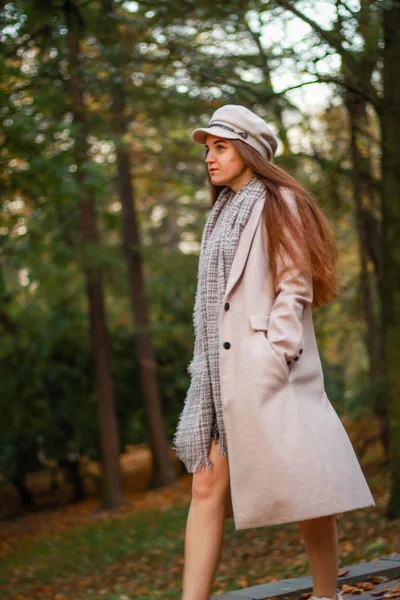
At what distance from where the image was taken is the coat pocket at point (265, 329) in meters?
3.76

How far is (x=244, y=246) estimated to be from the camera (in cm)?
397

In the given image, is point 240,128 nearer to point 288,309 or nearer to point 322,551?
point 288,309

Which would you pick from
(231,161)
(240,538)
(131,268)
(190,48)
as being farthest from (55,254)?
(231,161)

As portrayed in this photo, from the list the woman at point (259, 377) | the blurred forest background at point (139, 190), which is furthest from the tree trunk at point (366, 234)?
the woman at point (259, 377)

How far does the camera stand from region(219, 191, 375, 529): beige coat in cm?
377

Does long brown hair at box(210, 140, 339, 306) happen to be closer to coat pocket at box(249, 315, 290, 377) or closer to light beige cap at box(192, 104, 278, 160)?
light beige cap at box(192, 104, 278, 160)

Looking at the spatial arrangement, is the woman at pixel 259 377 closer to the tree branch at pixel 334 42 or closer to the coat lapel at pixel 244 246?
the coat lapel at pixel 244 246

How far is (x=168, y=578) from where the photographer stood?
8406 millimetres

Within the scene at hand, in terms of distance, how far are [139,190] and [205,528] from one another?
54.9ft

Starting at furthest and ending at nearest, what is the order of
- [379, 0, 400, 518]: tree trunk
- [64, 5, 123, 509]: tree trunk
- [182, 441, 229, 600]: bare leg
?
[64, 5, 123, 509]: tree trunk, [379, 0, 400, 518]: tree trunk, [182, 441, 229, 600]: bare leg

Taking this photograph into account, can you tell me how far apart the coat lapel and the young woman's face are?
174 mm

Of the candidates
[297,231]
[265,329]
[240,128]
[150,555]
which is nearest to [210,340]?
[265,329]

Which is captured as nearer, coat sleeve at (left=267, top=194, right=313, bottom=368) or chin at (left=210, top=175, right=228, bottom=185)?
coat sleeve at (left=267, top=194, right=313, bottom=368)

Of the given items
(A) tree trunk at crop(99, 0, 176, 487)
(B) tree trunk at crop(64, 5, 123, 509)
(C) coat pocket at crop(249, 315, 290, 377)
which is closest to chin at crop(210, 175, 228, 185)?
(C) coat pocket at crop(249, 315, 290, 377)
